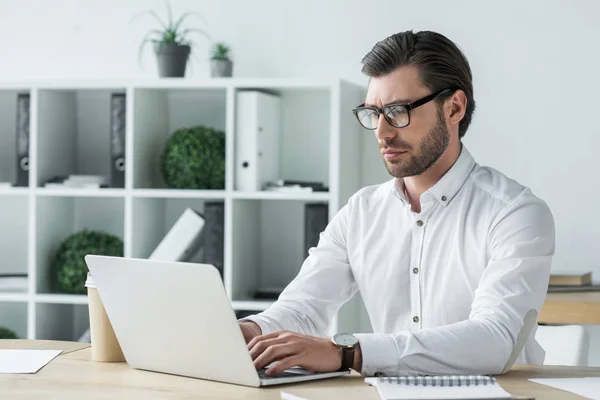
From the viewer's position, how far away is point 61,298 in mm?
3490

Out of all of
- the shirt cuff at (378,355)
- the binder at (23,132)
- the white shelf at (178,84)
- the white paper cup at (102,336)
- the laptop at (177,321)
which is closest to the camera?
the laptop at (177,321)

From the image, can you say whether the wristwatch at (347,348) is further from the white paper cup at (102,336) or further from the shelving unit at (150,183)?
the shelving unit at (150,183)

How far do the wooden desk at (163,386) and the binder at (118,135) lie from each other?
5.94 ft

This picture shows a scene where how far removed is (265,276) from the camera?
369cm

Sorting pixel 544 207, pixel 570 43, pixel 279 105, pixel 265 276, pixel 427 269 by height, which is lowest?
pixel 265 276

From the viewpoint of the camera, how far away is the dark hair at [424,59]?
6.79 ft

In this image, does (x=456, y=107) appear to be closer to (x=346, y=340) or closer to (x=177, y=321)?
(x=346, y=340)

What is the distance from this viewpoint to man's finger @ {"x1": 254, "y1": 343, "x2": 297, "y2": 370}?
1.56 metres

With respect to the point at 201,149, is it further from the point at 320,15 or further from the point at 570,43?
the point at 570,43

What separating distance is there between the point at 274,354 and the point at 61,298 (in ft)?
6.98

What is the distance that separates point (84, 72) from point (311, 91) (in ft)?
3.24

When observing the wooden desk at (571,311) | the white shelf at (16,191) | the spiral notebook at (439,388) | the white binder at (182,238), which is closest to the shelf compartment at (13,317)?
the white shelf at (16,191)

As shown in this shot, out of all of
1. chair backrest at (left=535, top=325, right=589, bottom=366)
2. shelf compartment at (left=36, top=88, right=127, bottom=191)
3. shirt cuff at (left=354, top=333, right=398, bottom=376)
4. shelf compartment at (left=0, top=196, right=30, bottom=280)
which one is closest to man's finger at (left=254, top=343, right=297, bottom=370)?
shirt cuff at (left=354, top=333, right=398, bottom=376)

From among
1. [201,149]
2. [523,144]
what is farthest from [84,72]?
[523,144]
